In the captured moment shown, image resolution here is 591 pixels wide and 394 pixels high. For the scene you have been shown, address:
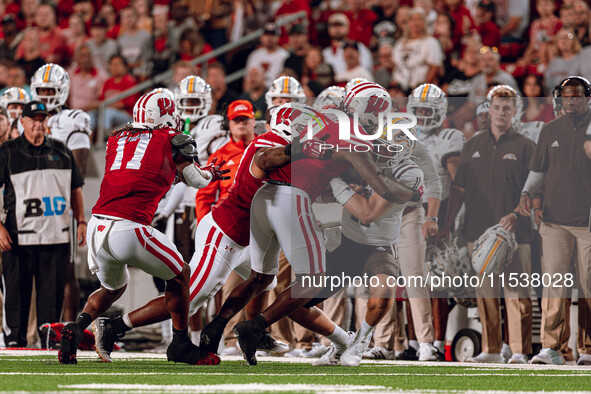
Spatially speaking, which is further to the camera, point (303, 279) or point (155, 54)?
point (155, 54)

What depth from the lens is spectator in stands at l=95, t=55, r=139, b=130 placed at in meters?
13.5

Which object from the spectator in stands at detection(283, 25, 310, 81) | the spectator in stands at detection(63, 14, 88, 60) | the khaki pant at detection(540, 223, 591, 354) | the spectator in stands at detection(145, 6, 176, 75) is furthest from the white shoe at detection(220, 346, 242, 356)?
the spectator in stands at detection(63, 14, 88, 60)

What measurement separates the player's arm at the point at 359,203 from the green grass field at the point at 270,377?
99 centimetres

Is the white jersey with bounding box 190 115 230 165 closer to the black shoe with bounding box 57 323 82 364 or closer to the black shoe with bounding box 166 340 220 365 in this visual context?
the black shoe with bounding box 166 340 220 365

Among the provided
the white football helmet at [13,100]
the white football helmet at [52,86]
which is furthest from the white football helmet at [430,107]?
the white football helmet at [13,100]

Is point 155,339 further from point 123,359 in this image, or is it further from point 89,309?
point 89,309

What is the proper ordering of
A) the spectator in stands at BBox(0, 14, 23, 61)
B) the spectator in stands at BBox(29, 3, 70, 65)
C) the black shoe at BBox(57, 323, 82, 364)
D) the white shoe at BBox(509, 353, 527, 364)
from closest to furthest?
the black shoe at BBox(57, 323, 82, 364)
the white shoe at BBox(509, 353, 527, 364)
the spectator in stands at BBox(29, 3, 70, 65)
the spectator in stands at BBox(0, 14, 23, 61)

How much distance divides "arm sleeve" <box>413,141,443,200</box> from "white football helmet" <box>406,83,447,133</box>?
28cm

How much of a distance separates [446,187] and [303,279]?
211cm

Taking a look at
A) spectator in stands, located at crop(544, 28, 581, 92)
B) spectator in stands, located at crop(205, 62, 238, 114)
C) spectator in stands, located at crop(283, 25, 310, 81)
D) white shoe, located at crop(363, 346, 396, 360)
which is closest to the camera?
white shoe, located at crop(363, 346, 396, 360)

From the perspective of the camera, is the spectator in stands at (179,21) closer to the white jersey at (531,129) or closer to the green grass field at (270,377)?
the white jersey at (531,129)

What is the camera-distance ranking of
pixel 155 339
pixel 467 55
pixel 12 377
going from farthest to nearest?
pixel 467 55 → pixel 155 339 → pixel 12 377

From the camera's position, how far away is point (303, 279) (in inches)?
273

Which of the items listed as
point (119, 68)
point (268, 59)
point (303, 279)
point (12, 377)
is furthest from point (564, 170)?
point (119, 68)
